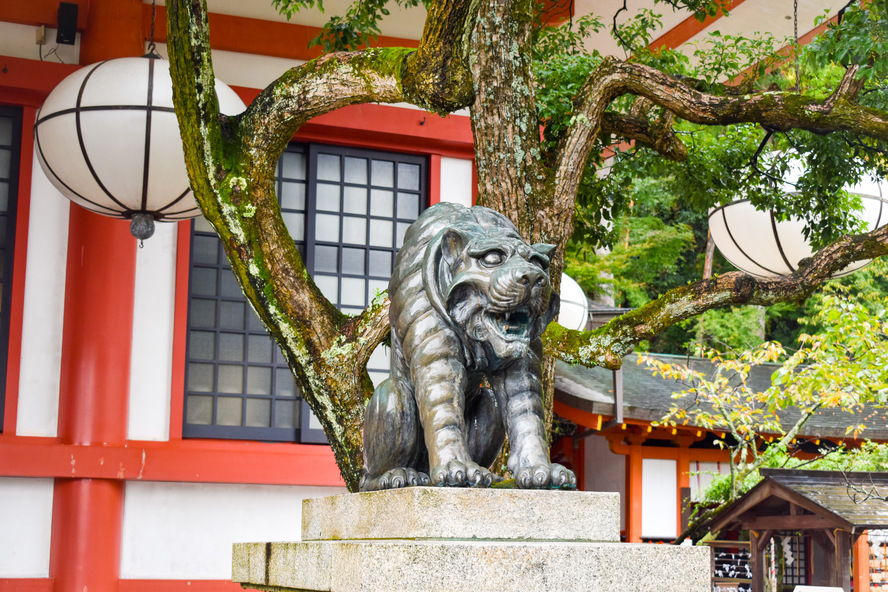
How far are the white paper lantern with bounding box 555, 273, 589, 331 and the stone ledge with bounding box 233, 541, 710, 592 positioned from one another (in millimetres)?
7236

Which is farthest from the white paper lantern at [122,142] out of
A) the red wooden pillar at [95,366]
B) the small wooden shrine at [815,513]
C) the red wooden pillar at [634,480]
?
the red wooden pillar at [634,480]

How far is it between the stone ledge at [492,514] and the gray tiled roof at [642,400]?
7179 millimetres

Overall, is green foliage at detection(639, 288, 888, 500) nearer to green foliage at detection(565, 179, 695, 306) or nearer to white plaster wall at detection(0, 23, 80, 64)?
white plaster wall at detection(0, 23, 80, 64)

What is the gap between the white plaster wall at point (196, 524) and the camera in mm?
7828

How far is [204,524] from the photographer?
26.2ft

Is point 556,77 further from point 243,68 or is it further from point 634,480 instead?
point 634,480

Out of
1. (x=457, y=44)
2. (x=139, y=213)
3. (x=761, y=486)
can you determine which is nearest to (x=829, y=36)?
(x=457, y=44)

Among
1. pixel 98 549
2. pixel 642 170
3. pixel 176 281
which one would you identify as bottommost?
pixel 98 549

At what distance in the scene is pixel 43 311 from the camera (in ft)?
25.8

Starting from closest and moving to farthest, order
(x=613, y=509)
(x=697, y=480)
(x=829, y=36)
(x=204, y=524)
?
(x=613, y=509) < (x=829, y=36) < (x=204, y=524) < (x=697, y=480)

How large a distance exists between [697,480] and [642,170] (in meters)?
5.52

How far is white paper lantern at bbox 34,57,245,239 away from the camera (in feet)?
21.4

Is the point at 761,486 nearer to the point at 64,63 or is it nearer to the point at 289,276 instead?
the point at 289,276

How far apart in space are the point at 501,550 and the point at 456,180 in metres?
6.50
